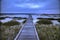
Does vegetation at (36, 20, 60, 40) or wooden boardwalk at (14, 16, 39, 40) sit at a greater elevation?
Result: wooden boardwalk at (14, 16, 39, 40)

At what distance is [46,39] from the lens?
9.56 meters

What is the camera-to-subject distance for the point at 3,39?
31.1ft

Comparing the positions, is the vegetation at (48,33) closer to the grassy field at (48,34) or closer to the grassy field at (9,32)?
the grassy field at (48,34)

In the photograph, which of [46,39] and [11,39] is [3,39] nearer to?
[11,39]

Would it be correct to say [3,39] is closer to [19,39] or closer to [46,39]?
[19,39]

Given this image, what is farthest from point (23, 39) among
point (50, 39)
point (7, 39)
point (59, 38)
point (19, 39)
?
point (59, 38)

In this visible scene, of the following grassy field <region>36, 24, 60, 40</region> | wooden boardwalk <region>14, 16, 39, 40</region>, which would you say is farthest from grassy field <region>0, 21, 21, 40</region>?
grassy field <region>36, 24, 60, 40</region>

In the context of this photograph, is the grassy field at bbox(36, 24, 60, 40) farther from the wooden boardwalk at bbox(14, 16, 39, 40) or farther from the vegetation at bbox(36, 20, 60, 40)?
the wooden boardwalk at bbox(14, 16, 39, 40)

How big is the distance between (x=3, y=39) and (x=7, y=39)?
13.3 inches

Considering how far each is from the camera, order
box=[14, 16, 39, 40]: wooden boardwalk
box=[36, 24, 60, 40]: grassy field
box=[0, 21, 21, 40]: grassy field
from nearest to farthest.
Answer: box=[14, 16, 39, 40]: wooden boardwalk
box=[0, 21, 21, 40]: grassy field
box=[36, 24, 60, 40]: grassy field

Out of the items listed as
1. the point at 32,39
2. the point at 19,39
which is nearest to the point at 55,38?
the point at 32,39

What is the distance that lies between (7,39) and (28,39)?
48.8 inches

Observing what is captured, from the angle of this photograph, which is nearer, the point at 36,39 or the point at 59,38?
the point at 36,39

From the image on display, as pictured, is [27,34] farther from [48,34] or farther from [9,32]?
[9,32]
